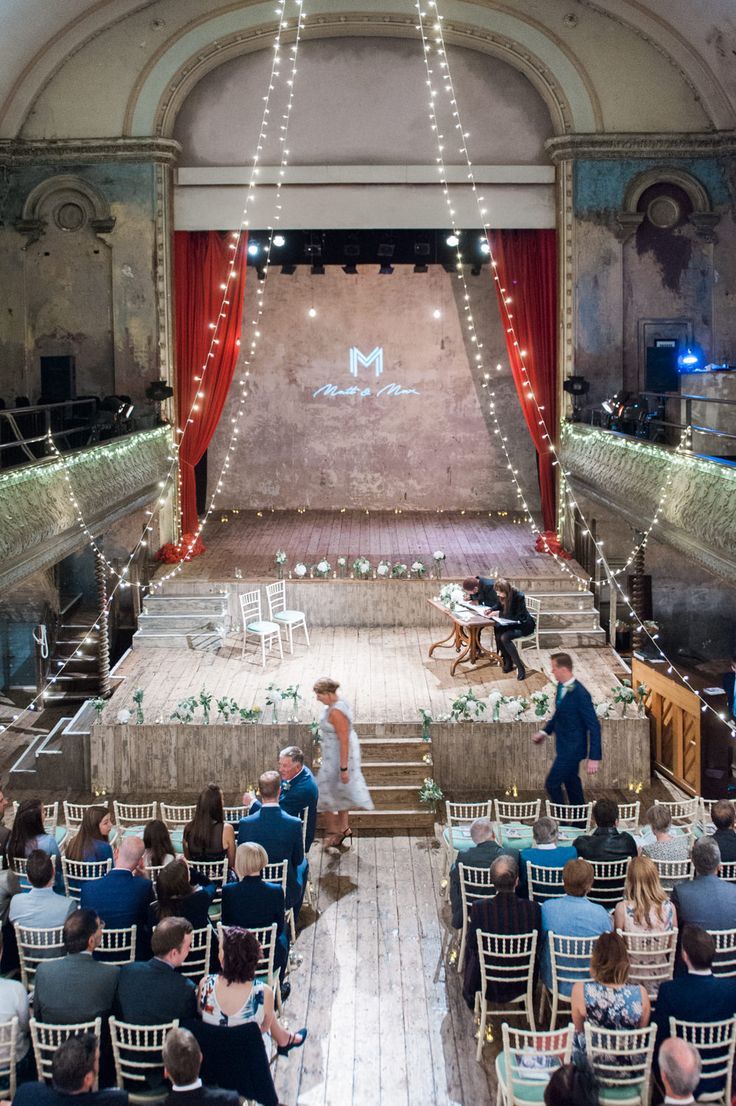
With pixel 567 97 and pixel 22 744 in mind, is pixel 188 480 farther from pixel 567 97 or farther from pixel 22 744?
pixel 567 97

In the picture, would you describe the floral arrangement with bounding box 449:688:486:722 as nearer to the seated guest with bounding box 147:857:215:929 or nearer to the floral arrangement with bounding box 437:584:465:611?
the floral arrangement with bounding box 437:584:465:611

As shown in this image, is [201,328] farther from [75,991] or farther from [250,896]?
[75,991]

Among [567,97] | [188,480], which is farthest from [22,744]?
[567,97]

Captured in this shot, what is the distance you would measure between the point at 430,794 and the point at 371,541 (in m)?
6.48

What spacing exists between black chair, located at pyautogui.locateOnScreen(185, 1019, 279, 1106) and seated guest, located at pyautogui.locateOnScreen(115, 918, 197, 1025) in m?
0.13

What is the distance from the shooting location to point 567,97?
50.1 ft

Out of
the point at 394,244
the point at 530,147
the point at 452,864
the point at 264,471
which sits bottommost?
the point at 452,864

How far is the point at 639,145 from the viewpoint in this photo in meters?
15.2

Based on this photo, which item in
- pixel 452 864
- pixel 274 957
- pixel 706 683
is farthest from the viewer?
pixel 706 683

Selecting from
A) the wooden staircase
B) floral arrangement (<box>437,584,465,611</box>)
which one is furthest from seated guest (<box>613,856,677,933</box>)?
floral arrangement (<box>437,584,465,611</box>)

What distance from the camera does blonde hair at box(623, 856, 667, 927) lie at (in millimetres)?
5492

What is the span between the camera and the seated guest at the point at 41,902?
18.6 ft

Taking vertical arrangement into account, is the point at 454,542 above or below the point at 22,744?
above

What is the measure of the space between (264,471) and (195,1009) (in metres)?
13.5
